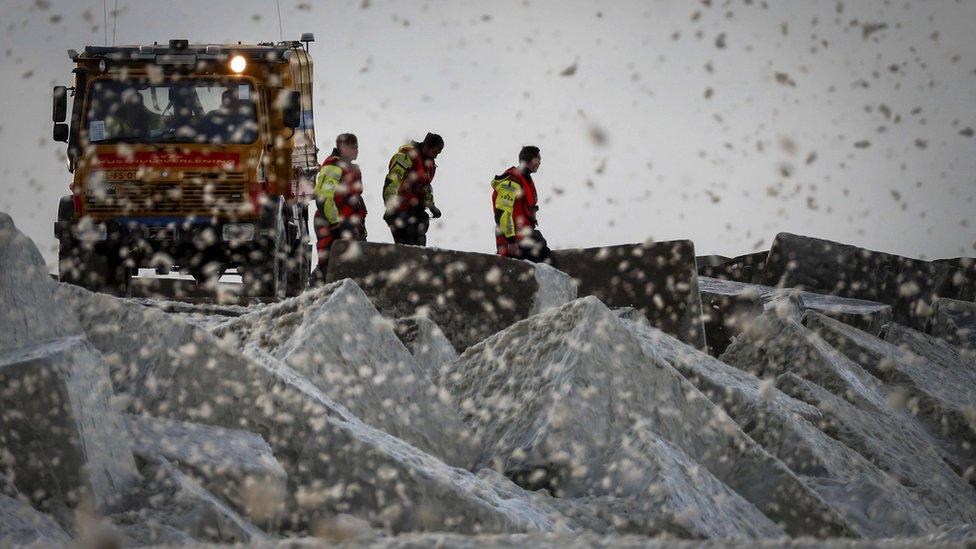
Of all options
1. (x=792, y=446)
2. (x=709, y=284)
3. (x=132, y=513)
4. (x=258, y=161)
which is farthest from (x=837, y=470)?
(x=258, y=161)

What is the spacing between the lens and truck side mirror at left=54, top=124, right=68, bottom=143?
9.95 metres

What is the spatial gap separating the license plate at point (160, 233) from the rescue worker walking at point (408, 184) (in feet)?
5.82

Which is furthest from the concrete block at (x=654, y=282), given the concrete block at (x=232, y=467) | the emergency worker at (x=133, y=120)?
the concrete block at (x=232, y=467)

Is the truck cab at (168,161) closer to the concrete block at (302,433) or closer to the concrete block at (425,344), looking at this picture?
the concrete block at (425,344)

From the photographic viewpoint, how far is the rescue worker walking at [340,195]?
363 inches

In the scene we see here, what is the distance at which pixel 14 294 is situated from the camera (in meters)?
3.37

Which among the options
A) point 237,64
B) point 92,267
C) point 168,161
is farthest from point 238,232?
point 237,64

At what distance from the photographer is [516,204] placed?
8953mm

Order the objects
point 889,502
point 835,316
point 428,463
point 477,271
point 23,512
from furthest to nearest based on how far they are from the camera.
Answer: point 835,316
point 477,271
point 889,502
point 428,463
point 23,512

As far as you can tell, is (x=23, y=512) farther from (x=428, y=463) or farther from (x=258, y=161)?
(x=258, y=161)

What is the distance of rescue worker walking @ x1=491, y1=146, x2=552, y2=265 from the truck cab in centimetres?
205

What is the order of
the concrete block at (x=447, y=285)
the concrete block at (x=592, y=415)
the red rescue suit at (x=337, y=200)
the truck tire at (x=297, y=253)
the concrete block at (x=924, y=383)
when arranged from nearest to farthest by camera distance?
the concrete block at (x=592, y=415), the concrete block at (x=447, y=285), the concrete block at (x=924, y=383), the red rescue suit at (x=337, y=200), the truck tire at (x=297, y=253)

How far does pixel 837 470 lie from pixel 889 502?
14.2 inches

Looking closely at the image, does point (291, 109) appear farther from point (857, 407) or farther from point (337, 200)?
point (857, 407)
